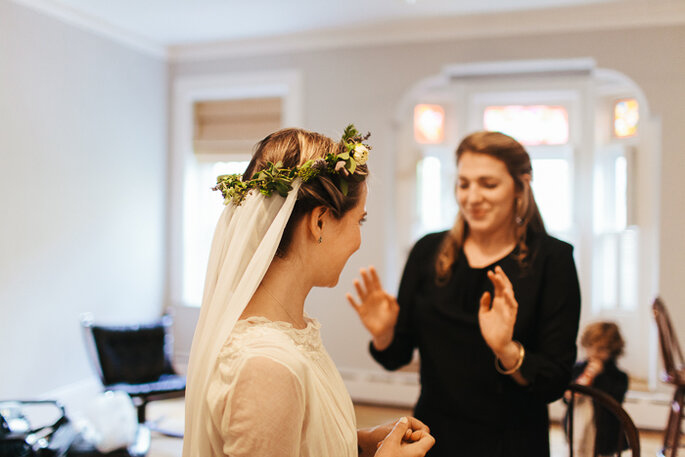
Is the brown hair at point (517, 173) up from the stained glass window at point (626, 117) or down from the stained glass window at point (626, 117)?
down

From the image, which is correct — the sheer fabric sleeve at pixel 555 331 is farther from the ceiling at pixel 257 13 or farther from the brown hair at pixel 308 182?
the ceiling at pixel 257 13

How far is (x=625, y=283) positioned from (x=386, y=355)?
12.9ft

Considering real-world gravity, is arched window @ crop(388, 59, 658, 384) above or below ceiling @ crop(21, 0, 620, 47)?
below

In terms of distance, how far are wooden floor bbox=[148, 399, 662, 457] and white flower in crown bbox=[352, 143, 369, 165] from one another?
283 centimetres

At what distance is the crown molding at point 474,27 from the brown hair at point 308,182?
11.6ft

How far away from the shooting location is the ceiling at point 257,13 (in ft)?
13.4

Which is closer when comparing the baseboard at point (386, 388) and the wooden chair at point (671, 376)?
the wooden chair at point (671, 376)

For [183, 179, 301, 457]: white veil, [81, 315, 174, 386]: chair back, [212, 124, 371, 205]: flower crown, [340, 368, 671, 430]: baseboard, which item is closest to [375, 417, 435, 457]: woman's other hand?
[183, 179, 301, 457]: white veil

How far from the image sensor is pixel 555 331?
1664 millimetres

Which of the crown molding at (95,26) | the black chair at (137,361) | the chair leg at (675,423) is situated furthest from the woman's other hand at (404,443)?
the crown molding at (95,26)

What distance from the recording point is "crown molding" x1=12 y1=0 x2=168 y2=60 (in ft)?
13.1

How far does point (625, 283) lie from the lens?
5145 millimetres

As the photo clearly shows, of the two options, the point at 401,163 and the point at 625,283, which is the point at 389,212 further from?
the point at 625,283

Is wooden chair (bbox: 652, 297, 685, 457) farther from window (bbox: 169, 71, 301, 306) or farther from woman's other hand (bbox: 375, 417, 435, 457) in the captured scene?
window (bbox: 169, 71, 301, 306)
